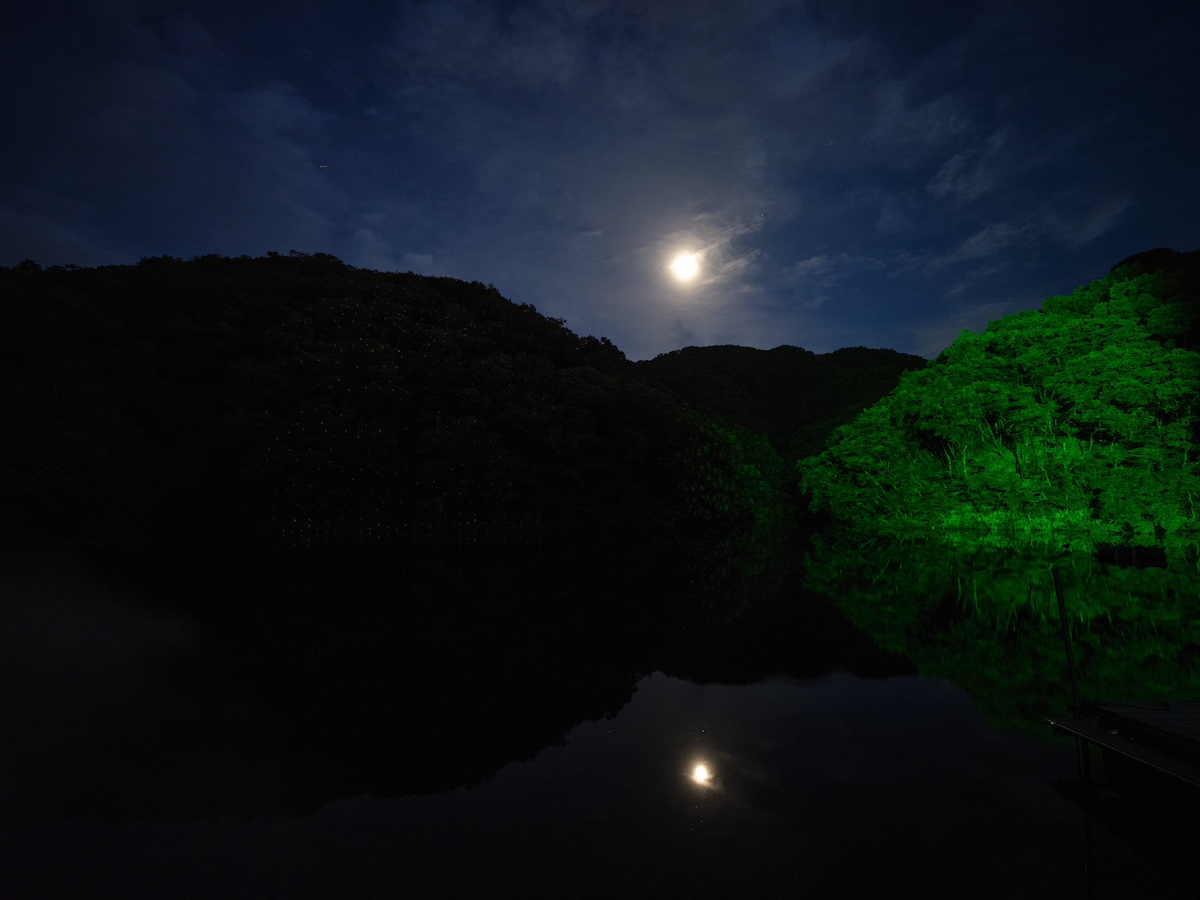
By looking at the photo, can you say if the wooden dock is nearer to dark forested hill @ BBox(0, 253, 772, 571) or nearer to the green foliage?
the green foliage

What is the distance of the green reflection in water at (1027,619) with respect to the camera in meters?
8.62

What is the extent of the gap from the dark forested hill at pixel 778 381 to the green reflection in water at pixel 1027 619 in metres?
53.8

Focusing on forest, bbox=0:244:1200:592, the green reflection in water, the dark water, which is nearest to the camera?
the dark water

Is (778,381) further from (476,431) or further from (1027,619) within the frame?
(1027,619)

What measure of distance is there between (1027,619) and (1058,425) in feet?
60.2

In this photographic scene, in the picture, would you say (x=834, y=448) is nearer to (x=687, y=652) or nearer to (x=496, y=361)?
(x=496, y=361)

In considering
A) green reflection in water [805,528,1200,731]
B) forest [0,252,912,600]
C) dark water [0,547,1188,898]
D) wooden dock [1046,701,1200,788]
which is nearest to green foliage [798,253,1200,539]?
green reflection in water [805,528,1200,731]

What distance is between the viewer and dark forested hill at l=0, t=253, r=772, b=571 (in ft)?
93.8

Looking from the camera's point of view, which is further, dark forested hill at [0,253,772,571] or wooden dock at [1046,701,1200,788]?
dark forested hill at [0,253,772,571]

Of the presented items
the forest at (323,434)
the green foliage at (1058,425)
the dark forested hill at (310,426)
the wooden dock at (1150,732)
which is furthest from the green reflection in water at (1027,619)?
the dark forested hill at (310,426)

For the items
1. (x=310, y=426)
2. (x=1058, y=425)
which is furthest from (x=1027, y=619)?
(x=310, y=426)

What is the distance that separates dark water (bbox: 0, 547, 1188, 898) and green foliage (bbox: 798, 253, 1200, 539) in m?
21.2

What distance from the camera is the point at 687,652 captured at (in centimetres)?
1091

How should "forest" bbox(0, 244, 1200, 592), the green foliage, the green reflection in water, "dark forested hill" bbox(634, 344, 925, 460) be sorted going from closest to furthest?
the green reflection in water
the green foliage
"forest" bbox(0, 244, 1200, 592)
"dark forested hill" bbox(634, 344, 925, 460)
